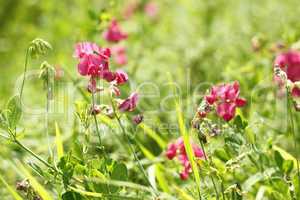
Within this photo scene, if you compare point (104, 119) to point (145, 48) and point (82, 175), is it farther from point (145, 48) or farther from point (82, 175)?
point (145, 48)

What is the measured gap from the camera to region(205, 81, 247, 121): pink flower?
60.7 inches

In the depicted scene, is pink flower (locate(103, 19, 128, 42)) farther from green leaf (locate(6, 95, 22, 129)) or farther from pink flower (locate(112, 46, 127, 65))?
green leaf (locate(6, 95, 22, 129))

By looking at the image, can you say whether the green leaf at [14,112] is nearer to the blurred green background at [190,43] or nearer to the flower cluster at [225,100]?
the flower cluster at [225,100]

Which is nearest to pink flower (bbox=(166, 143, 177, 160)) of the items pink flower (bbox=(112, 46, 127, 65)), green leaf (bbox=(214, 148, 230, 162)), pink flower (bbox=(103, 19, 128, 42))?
green leaf (bbox=(214, 148, 230, 162))

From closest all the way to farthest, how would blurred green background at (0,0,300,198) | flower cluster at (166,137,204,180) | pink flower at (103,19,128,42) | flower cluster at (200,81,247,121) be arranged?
flower cluster at (200,81,247,121) < flower cluster at (166,137,204,180) < blurred green background at (0,0,300,198) < pink flower at (103,19,128,42)

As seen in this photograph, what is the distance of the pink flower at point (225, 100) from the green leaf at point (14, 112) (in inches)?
18.3

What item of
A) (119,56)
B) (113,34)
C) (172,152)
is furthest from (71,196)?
(119,56)

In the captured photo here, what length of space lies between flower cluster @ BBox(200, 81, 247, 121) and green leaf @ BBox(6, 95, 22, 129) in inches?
18.3

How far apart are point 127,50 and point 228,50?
649mm

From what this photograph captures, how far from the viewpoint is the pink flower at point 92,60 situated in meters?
1.46

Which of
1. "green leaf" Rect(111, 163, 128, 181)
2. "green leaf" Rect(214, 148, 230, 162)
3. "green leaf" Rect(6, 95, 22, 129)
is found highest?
"green leaf" Rect(6, 95, 22, 129)

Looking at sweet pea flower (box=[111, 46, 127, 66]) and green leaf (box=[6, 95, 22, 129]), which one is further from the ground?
sweet pea flower (box=[111, 46, 127, 66])

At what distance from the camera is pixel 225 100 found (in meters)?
1.59

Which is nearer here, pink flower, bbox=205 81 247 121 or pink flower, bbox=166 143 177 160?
pink flower, bbox=205 81 247 121
